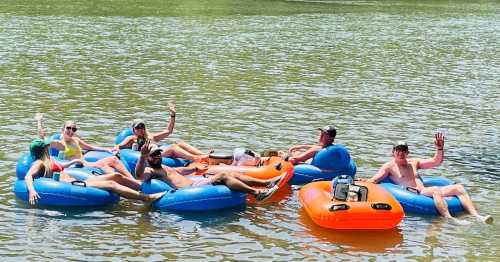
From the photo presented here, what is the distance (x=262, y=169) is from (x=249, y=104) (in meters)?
8.80

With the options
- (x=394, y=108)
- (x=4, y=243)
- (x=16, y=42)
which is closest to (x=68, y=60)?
(x=16, y=42)

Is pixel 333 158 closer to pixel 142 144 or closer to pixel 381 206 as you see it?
pixel 381 206

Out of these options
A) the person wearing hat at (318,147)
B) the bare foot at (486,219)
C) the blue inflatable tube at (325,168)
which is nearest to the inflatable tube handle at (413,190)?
the bare foot at (486,219)

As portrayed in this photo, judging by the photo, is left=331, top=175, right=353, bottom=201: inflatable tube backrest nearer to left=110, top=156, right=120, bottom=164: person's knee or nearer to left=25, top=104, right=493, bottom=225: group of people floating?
left=25, top=104, right=493, bottom=225: group of people floating

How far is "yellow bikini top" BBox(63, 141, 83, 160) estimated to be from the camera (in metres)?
14.5

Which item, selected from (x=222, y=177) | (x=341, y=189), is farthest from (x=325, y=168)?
(x=222, y=177)

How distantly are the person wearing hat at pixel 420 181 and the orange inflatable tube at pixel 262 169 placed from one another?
1.62 m

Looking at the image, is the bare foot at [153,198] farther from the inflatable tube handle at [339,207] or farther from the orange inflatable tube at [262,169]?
the inflatable tube handle at [339,207]

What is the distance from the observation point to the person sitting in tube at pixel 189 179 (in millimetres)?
12773

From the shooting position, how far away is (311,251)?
11.0 m

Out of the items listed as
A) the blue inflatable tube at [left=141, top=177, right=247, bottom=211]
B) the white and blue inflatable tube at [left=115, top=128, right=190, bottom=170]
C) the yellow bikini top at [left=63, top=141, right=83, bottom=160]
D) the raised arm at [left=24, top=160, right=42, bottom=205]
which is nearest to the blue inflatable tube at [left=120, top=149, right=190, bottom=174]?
A: the white and blue inflatable tube at [left=115, top=128, right=190, bottom=170]

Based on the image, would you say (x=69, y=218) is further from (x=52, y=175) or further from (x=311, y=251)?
(x=311, y=251)

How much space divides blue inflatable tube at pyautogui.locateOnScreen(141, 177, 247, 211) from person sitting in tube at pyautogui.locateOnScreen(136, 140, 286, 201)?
0.61ft

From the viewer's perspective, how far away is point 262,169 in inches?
547
